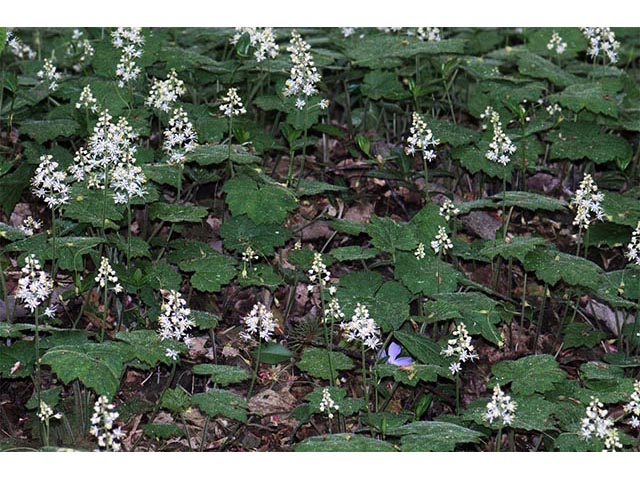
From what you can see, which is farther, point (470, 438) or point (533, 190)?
point (533, 190)

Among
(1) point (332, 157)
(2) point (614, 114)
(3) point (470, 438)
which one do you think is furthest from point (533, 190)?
(3) point (470, 438)

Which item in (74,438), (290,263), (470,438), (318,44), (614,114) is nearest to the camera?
(470,438)

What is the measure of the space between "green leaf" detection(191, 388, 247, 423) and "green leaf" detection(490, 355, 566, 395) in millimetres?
987

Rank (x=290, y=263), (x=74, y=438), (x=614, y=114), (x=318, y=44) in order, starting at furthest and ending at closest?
(x=318, y=44) → (x=614, y=114) → (x=290, y=263) → (x=74, y=438)

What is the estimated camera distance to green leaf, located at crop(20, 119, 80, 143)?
4578 mm

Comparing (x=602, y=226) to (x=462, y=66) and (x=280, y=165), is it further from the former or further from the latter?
(x=280, y=165)

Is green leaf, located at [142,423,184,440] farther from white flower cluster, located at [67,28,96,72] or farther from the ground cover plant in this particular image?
white flower cluster, located at [67,28,96,72]

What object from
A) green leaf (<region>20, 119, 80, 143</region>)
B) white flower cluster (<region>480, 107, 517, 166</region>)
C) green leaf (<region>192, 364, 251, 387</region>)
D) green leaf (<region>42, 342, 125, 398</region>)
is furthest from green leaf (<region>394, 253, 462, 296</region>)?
green leaf (<region>20, 119, 80, 143</region>)

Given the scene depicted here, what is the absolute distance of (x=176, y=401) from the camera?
361cm

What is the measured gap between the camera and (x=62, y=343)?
373cm

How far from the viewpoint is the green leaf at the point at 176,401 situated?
359 centimetres

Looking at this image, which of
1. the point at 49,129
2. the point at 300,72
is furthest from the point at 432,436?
the point at 49,129

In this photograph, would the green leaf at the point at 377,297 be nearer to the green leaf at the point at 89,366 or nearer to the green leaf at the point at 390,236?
the green leaf at the point at 390,236

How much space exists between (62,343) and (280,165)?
6.20 feet
